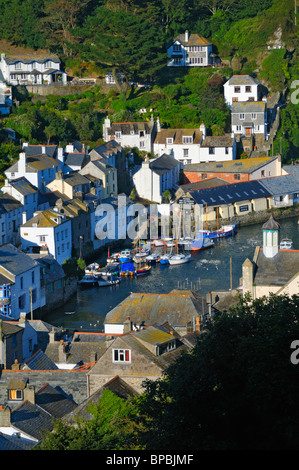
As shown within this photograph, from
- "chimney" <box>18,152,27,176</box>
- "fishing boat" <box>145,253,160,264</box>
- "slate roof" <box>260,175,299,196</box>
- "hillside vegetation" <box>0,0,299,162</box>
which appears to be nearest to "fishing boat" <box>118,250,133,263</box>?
"fishing boat" <box>145,253,160,264</box>

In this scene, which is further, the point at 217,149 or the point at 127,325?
the point at 217,149

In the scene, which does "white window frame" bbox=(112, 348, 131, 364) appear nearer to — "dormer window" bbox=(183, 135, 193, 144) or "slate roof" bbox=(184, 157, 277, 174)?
"slate roof" bbox=(184, 157, 277, 174)

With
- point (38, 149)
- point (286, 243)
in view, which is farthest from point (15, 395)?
point (38, 149)

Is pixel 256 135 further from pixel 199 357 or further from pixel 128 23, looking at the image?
pixel 199 357

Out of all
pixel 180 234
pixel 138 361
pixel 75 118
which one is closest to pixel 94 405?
pixel 138 361

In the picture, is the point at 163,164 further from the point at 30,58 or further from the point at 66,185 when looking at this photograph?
the point at 30,58
